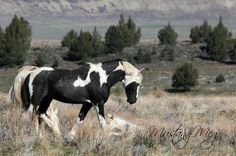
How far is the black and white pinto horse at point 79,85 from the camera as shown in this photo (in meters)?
11.3

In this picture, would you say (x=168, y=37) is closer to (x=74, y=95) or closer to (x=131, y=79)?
(x=131, y=79)

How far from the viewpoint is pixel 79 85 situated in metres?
11.3

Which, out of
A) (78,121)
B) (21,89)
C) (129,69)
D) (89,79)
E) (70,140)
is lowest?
(70,140)

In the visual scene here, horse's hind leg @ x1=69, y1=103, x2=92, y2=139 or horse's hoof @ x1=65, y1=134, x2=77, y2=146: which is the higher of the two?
horse's hind leg @ x1=69, y1=103, x2=92, y2=139

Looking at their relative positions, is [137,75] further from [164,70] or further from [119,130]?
[164,70]

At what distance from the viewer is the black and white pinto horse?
444 inches

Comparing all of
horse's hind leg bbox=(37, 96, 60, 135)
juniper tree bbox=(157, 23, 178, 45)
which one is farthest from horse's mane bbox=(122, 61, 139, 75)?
juniper tree bbox=(157, 23, 178, 45)

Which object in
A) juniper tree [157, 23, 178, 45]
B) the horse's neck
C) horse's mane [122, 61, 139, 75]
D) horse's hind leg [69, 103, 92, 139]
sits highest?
horse's mane [122, 61, 139, 75]

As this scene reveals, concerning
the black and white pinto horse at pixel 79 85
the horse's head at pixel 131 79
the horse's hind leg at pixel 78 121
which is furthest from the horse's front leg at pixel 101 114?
the horse's head at pixel 131 79

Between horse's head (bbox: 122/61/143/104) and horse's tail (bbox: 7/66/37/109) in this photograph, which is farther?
horse's tail (bbox: 7/66/37/109)

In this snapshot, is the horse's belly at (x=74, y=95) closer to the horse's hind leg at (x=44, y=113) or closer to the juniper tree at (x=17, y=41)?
the horse's hind leg at (x=44, y=113)

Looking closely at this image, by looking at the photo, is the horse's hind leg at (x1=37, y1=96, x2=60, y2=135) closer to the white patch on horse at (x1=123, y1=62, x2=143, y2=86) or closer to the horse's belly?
the horse's belly

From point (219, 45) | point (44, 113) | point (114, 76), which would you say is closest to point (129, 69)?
point (114, 76)

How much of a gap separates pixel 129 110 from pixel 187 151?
946cm
